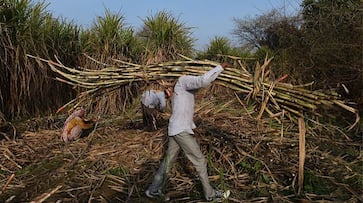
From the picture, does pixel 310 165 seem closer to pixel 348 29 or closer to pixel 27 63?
pixel 348 29

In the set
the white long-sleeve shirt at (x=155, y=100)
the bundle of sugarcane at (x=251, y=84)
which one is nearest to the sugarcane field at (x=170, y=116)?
the bundle of sugarcane at (x=251, y=84)

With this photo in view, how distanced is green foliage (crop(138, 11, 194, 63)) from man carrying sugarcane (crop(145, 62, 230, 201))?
5.72 metres

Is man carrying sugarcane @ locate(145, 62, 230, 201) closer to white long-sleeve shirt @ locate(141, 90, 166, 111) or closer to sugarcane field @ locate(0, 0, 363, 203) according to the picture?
sugarcane field @ locate(0, 0, 363, 203)

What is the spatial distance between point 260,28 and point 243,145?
3178cm

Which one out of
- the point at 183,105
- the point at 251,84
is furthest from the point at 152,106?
the point at 251,84

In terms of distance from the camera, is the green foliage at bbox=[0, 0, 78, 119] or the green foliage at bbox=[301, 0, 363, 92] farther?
the green foliage at bbox=[0, 0, 78, 119]

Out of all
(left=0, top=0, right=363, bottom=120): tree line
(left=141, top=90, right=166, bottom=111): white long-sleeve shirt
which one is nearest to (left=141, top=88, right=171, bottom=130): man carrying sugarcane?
(left=141, top=90, right=166, bottom=111): white long-sleeve shirt

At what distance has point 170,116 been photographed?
4855 millimetres

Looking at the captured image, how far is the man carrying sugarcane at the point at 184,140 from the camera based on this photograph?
4.38 meters

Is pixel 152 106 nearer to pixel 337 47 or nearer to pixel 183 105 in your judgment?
pixel 183 105

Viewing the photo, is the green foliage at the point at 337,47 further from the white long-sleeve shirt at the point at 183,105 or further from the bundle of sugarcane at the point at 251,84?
the white long-sleeve shirt at the point at 183,105

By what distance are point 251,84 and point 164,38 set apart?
6.31 m

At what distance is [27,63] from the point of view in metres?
8.21

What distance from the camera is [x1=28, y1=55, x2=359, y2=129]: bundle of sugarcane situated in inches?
162
